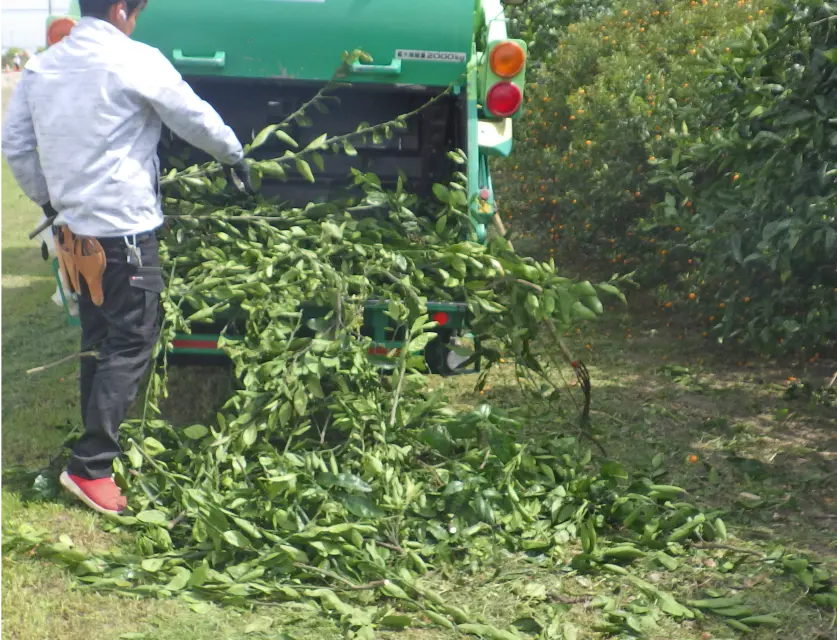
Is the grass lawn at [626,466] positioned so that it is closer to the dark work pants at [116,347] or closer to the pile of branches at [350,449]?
the pile of branches at [350,449]

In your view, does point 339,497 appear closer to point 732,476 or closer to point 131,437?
point 131,437

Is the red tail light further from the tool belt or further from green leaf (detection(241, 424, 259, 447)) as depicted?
green leaf (detection(241, 424, 259, 447))

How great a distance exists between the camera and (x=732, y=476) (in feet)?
14.0

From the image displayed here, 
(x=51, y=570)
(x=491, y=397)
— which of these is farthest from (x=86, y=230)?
(x=491, y=397)

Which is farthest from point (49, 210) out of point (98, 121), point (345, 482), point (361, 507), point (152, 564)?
point (361, 507)

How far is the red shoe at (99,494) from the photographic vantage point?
3.67 metres

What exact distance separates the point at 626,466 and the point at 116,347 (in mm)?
A: 2094

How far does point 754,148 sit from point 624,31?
116 inches

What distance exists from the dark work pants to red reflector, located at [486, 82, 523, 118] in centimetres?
168

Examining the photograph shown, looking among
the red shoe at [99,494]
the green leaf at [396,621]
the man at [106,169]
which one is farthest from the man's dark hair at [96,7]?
the green leaf at [396,621]

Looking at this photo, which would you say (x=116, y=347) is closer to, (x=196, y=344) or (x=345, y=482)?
(x=196, y=344)

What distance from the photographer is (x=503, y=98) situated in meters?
4.57

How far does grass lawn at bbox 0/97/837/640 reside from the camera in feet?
10.00

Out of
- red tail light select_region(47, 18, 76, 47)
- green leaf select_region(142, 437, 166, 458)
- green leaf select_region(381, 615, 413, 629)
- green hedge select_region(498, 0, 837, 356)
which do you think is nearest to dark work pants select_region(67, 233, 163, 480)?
green leaf select_region(142, 437, 166, 458)
